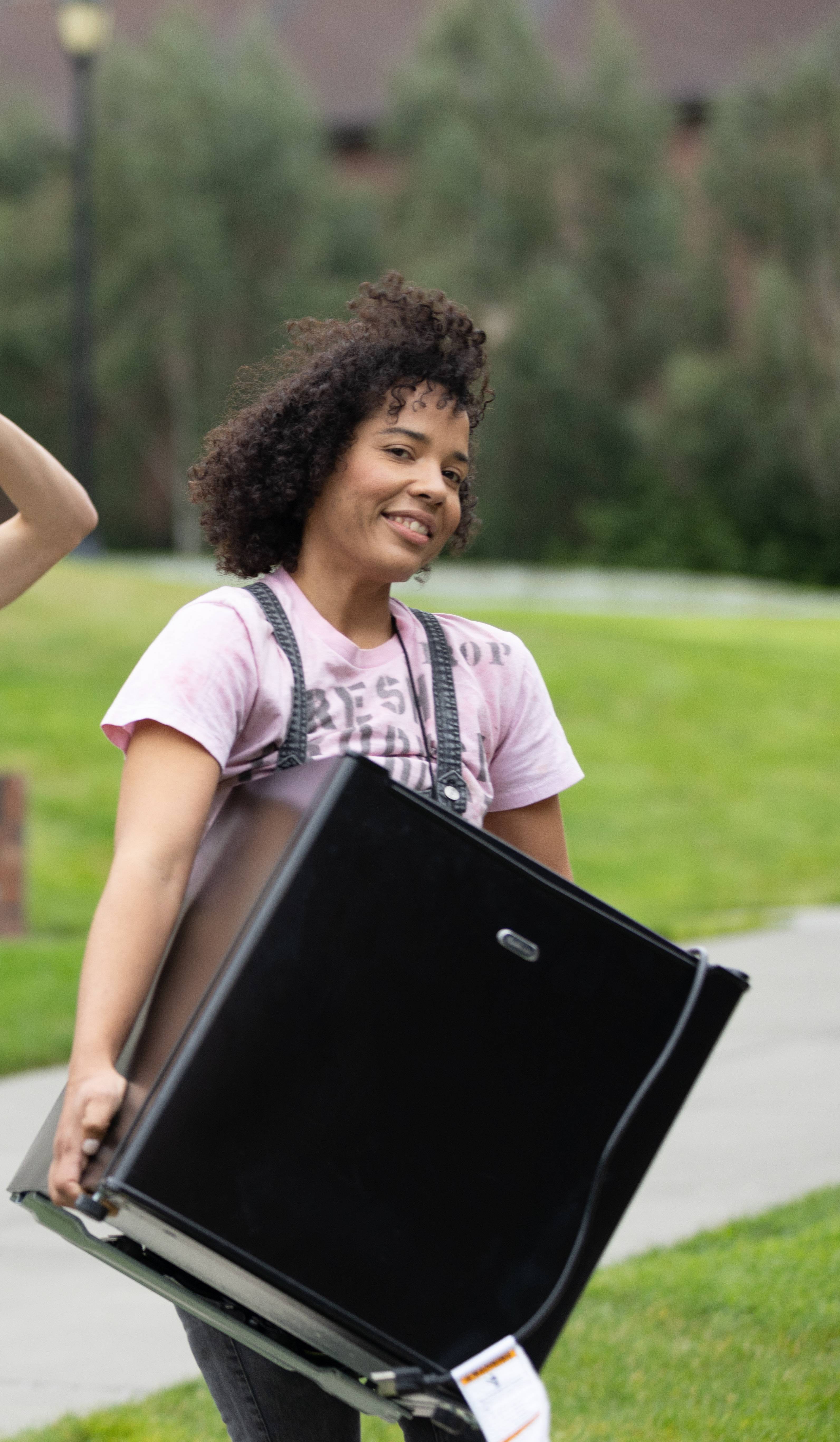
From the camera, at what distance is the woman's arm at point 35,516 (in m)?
2.16

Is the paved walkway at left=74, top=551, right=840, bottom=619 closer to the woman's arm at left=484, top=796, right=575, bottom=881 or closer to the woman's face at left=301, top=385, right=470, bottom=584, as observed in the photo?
the woman's arm at left=484, top=796, right=575, bottom=881

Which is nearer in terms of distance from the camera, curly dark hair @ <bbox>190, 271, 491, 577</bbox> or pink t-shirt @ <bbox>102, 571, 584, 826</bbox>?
pink t-shirt @ <bbox>102, 571, 584, 826</bbox>

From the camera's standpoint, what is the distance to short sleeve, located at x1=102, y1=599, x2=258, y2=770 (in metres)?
1.94

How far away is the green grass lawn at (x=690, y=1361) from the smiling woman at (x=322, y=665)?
118 centimetres

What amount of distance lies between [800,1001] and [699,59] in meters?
37.6

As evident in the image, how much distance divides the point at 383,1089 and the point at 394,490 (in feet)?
2.38

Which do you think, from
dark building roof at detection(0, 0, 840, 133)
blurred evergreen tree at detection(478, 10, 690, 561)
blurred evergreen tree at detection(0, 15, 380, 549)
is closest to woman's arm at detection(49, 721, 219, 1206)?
blurred evergreen tree at detection(478, 10, 690, 561)

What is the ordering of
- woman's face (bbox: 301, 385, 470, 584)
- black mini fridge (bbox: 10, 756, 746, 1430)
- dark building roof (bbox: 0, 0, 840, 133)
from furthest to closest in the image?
dark building roof (bbox: 0, 0, 840, 133) → woman's face (bbox: 301, 385, 470, 584) → black mini fridge (bbox: 10, 756, 746, 1430)

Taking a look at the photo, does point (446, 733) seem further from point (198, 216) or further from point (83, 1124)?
point (198, 216)

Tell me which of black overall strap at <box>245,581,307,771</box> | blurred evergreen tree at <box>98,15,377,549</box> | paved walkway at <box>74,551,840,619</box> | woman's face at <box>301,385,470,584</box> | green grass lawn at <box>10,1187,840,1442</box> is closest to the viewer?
black overall strap at <box>245,581,307,771</box>

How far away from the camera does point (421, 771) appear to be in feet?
6.82

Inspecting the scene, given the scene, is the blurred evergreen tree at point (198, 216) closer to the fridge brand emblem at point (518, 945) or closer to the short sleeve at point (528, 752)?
the short sleeve at point (528, 752)

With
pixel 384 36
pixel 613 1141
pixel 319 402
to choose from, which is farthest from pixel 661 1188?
pixel 384 36

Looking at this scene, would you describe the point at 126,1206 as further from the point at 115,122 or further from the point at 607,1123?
the point at 115,122
